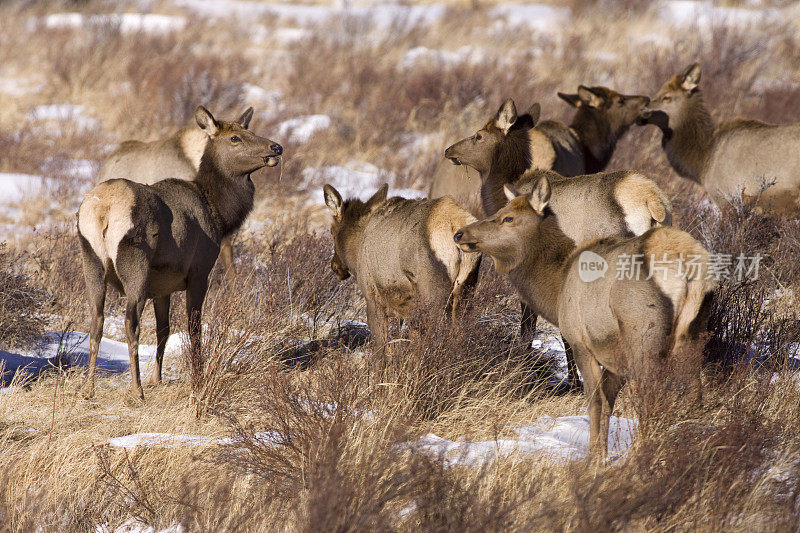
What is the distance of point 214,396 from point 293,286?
2241 millimetres

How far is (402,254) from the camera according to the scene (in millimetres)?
5688

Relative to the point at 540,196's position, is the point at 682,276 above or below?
above

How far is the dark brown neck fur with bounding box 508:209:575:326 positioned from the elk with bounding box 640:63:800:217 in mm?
4107

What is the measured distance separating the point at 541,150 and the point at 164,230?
3267mm

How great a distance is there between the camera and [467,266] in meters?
5.49

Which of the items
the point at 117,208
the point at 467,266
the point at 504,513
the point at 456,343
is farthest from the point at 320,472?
the point at 117,208

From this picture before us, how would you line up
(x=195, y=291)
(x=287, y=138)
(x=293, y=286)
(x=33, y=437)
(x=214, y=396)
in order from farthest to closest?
(x=287, y=138), (x=293, y=286), (x=195, y=291), (x=214, y=396), (x=33, y=437)

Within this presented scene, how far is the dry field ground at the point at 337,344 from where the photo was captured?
3863 millimetres

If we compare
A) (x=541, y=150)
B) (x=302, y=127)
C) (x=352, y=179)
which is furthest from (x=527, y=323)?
(x=302, y=127)

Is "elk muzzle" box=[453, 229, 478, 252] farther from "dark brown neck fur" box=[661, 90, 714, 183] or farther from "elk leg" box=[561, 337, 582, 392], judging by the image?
"dark brown neck fur" box=[661, 90, 714, 183]

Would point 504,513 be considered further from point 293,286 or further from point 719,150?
point 719,150

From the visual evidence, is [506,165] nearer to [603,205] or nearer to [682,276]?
[603,205]

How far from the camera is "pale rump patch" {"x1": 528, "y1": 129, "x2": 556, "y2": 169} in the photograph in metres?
7.42

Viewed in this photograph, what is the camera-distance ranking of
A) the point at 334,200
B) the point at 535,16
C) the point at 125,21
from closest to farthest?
the point at 334,200, the point at 125,21, the point at 535,16
